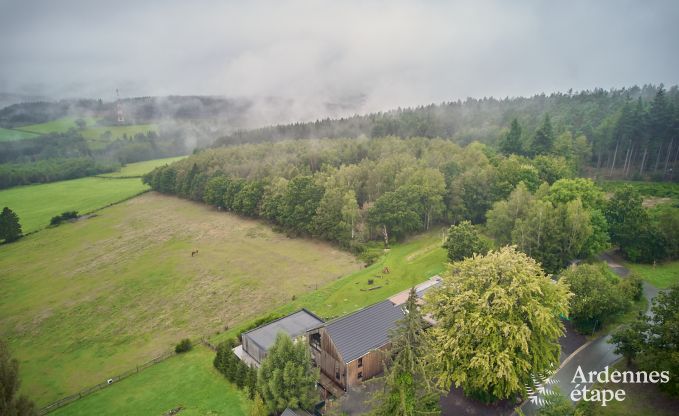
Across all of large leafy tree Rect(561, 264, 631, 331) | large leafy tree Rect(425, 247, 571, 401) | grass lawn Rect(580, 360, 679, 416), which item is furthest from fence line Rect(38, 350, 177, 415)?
large leafy tree Rect(561, 264, 631, 331)

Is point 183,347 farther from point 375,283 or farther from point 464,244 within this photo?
point 464,244

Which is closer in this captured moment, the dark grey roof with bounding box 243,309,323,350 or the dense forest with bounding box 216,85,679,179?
the dark grey roof with bounding box 243,309,323,350

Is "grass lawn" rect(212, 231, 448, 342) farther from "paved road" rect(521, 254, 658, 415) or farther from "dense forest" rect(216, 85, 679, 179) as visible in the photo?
"dense forest" rect(216, 85, 679, 179)

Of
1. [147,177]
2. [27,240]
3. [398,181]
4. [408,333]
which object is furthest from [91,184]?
[408,333]

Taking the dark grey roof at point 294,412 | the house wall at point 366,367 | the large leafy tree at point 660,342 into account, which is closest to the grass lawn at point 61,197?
the dark grey roof at point 294,412

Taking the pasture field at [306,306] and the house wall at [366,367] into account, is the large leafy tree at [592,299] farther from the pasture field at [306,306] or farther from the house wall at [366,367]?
the pasture field at [306,306]

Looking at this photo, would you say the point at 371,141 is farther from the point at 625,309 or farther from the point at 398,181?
the point at 625,309
